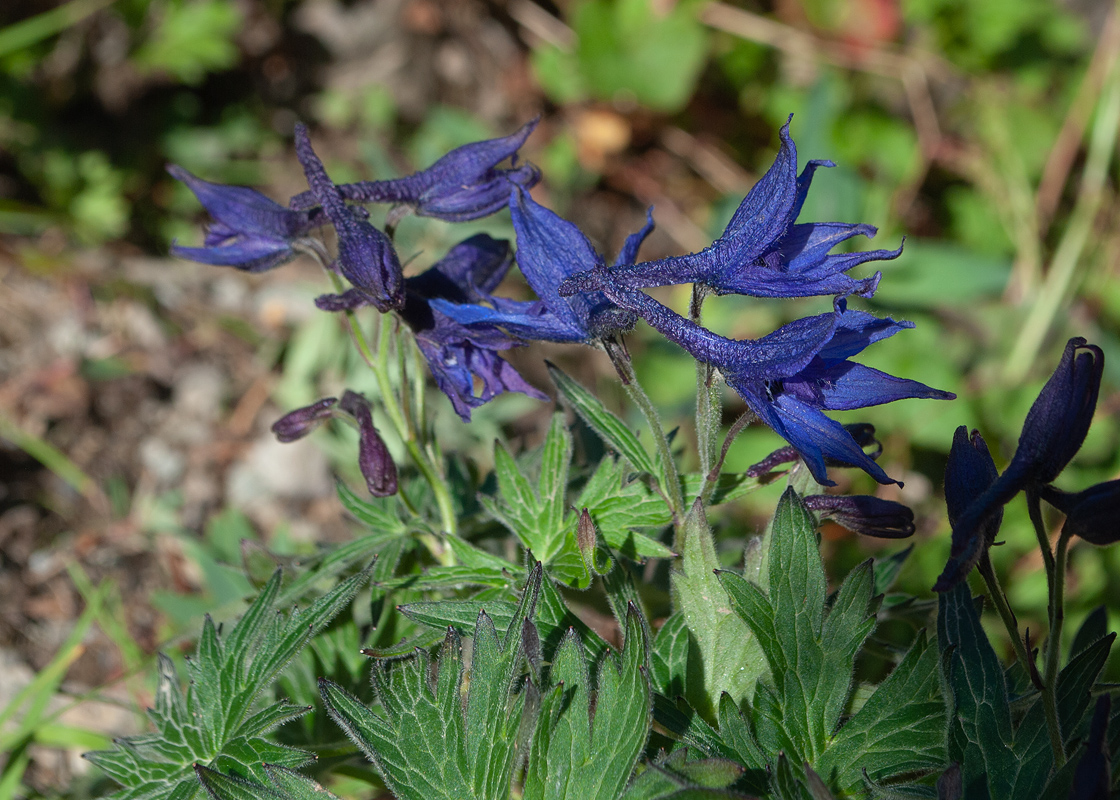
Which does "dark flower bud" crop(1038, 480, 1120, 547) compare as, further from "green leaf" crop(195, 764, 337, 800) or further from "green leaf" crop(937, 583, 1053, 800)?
"green leaf" crop(195, 764, 337, 800)

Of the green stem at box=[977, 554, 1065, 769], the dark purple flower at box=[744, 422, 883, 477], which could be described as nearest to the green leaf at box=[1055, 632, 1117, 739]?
the green stem at box=[977, 554, 1065, 769]

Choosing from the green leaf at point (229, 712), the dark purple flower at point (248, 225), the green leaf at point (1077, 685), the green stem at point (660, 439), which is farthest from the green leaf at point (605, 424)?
the green leaf at point (1077, 685)

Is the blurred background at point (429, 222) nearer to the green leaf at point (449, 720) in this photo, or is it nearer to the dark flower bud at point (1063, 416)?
the green leaf at point (449, 720)

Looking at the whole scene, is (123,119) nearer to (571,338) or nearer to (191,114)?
(191,114)

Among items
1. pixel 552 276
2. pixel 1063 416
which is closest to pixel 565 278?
pixel 552 276

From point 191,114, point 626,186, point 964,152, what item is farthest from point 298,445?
point 964,152

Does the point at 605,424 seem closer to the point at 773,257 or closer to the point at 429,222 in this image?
the point at 773,257
